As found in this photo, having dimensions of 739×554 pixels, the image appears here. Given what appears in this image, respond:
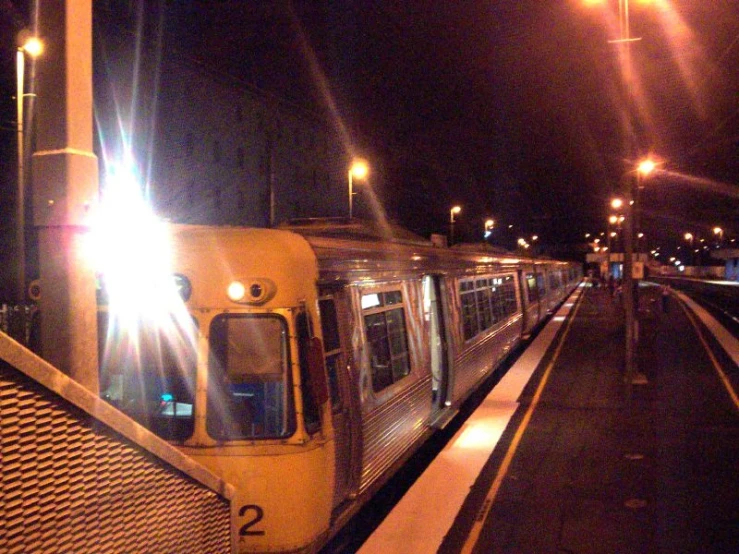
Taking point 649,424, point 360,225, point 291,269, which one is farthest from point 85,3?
point 649,424

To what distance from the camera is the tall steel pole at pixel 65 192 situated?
384 cm

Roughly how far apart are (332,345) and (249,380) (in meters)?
0.87

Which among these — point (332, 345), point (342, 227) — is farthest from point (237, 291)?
point (342, 227)

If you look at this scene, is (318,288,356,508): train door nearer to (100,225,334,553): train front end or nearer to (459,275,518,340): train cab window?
(100,225,334,553): train front end

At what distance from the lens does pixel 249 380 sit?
4969mm

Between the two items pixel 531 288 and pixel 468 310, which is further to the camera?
pixel 531 288

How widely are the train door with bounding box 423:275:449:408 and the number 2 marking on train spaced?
5.18 m

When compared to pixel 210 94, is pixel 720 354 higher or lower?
lower

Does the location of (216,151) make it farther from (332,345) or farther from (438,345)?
(332,345)

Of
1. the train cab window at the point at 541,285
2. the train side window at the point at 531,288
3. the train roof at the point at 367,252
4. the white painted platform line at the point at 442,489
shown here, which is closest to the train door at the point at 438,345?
the train roof at the point at 367,252

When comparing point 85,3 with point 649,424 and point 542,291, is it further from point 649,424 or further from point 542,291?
point 542,291

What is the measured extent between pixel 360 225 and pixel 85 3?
486cm

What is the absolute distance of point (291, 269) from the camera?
16.5ft

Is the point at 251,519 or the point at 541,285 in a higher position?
the point at 541,285
